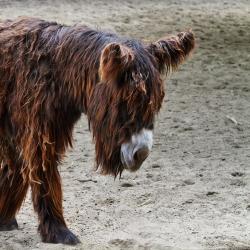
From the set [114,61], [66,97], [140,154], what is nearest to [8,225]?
[66,97]

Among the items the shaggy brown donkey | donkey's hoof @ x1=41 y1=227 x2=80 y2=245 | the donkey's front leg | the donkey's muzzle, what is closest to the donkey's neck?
the shaggy brown donkey

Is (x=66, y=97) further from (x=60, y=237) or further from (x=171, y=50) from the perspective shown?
(x=60, y=237)

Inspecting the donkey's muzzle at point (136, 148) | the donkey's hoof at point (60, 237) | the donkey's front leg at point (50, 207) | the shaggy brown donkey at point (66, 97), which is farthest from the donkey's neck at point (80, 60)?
the donkey's hoof at point (60, 237)

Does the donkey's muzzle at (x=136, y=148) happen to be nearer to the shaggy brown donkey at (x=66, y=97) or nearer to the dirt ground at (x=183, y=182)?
the shaggy brown donkey at (x=66, y=97)

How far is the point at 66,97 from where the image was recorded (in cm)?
433

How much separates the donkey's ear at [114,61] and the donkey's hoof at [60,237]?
119cm

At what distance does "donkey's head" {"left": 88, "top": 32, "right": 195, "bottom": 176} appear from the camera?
3.94 meters

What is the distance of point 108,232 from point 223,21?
9164 millimetres

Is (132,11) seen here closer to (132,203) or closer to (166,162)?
(166,162)

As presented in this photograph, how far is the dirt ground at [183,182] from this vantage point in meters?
4.91

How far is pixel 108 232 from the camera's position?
4.98 meters

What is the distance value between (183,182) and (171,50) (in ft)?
6.27

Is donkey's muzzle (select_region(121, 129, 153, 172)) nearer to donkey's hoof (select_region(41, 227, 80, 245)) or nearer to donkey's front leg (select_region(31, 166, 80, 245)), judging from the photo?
donkey's front leg (select_region(31, 166, 80, 245))

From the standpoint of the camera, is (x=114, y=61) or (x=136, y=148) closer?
(x=114, y=61)
